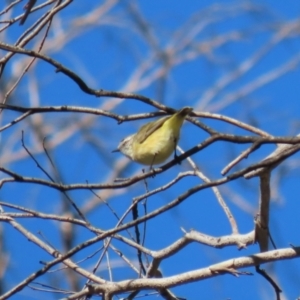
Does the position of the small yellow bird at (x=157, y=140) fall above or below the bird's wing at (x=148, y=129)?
below

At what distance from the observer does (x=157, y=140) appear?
13.0 ft

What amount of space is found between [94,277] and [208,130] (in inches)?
31.4

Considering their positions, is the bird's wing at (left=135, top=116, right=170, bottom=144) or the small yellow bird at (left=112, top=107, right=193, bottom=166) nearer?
the small yellow bird at (left=112, top=107, right=193, bottom=166)

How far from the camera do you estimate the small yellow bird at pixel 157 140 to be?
3.81m

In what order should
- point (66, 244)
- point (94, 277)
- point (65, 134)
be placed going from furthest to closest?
point (65, 134)
point (66, 244)
point (94, 277)

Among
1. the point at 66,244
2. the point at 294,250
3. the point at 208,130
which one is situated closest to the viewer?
the point at 208,130

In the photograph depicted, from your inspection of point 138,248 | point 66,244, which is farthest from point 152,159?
point 66,244

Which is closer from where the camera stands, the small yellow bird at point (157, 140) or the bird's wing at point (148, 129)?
the small yellow bird at point (157, 140)

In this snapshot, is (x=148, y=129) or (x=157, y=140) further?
(x=148, y=129)

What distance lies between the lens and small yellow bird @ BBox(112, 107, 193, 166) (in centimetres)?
381

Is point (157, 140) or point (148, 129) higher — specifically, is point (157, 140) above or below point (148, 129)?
below

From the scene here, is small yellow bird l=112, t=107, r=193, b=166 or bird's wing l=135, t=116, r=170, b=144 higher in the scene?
bird's wing l=135, t=116, r=170, b=144

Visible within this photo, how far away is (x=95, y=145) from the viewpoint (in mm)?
11203

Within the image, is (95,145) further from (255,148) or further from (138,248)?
(255,148)
